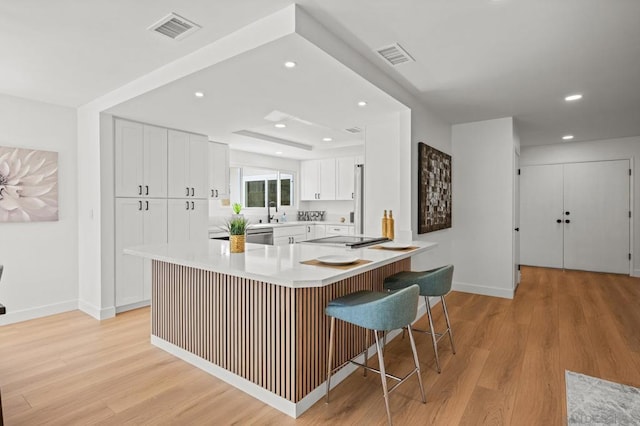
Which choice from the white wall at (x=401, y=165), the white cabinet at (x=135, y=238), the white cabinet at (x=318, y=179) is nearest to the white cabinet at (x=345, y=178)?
the white cabinet at (x=318, y=179)

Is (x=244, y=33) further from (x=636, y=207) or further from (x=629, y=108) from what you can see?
(x=636, y=207)

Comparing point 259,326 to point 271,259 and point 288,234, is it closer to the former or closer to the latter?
point 271,259

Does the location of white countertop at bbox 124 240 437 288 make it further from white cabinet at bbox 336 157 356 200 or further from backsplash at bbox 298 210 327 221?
backsplash at bbox 298 210 327 221

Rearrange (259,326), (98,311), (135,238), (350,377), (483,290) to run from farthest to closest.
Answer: (483,290), (135,238), (98,311), (350,377), (259,326)

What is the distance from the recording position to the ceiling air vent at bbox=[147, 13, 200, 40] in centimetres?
215

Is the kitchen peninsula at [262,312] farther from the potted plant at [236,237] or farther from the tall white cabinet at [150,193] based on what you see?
the tall white cabinet at [150,193]

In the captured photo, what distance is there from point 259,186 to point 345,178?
1.72 meters

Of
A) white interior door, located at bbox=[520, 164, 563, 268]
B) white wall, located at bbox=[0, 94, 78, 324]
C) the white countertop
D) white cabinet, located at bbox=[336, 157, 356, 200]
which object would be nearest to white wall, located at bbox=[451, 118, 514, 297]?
the white countertop

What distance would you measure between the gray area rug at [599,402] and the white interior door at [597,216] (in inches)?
193

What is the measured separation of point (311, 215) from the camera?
763 centimetres

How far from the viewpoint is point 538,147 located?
6.75 metres

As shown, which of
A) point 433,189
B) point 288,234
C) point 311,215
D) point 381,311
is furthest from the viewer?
point 311,215

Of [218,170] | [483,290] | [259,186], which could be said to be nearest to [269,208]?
[259,186]

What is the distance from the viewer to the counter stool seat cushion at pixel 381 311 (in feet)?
6.18
